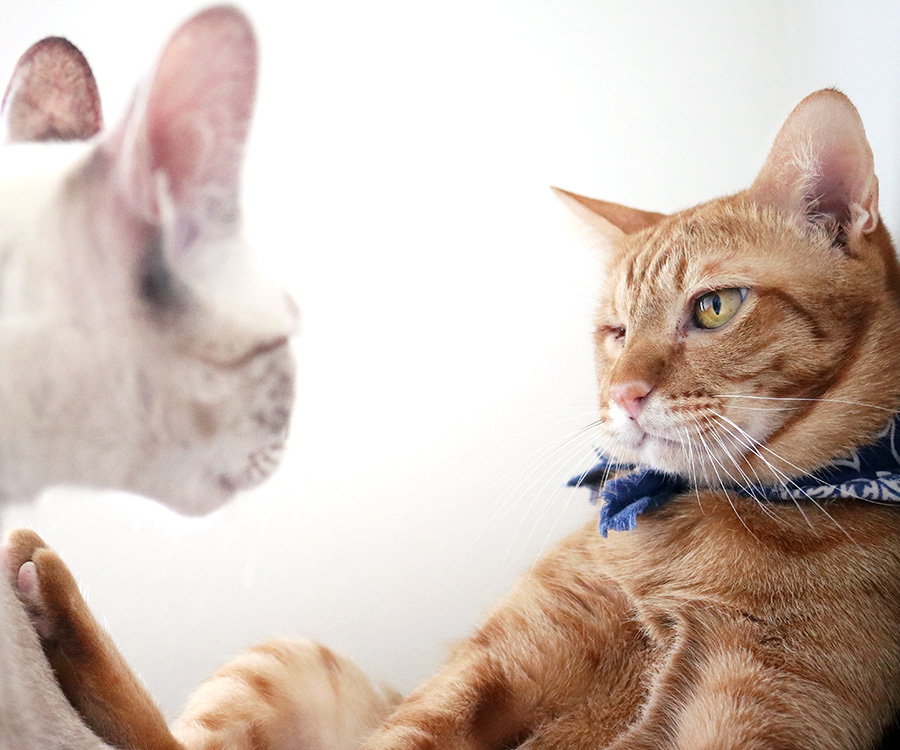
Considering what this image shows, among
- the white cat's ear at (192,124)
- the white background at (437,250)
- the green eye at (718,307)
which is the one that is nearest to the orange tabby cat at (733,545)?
the green eye at (718,307)

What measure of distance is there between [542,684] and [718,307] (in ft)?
1.72

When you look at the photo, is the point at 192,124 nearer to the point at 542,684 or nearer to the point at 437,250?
the point at 437,250

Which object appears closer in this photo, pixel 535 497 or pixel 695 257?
pixel 695 257

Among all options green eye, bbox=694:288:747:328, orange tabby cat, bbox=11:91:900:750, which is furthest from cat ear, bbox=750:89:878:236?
green eye, bbox=694:288:747:328

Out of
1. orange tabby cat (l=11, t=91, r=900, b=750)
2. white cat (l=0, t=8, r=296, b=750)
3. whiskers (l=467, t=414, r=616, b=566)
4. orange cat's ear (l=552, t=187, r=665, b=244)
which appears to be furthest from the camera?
whiskers (l=467, t=414, r=616, b=566)

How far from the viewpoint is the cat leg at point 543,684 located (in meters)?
0.92

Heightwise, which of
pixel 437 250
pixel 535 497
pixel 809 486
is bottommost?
pixel 535 497

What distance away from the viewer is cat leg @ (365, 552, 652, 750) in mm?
917

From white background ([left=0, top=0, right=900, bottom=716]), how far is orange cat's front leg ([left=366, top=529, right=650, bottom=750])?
0.27 m

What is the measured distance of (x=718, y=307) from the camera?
97 centimetres

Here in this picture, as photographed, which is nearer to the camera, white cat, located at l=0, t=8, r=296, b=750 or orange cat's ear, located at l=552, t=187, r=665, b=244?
white cat, located at l=0, t=8, r=296, b=750

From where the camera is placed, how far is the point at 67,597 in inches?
29.6

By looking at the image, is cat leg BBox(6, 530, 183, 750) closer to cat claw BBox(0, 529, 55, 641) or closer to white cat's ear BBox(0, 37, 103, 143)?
cat claw BBox(0, 529, 55, 641)

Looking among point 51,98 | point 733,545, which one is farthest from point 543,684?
point 51,98
